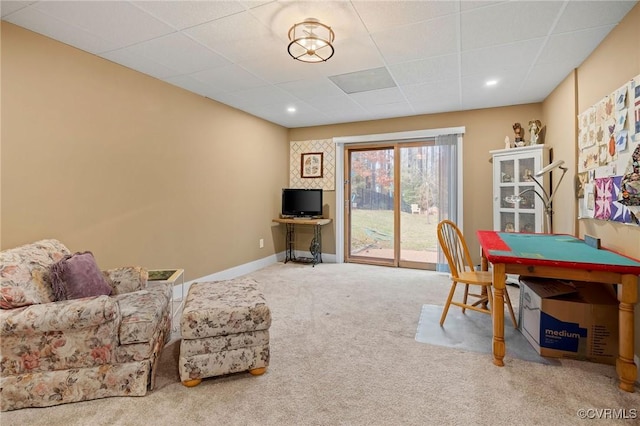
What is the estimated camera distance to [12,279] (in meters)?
1.72

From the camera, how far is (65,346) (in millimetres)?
1655

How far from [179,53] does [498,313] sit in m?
3.28

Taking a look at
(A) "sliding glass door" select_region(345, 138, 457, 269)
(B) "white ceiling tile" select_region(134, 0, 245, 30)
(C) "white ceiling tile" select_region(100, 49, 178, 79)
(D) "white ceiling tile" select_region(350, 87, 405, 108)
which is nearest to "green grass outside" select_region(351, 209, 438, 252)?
(A) "sliding glass door" select_region(345, 138, 457, 269)

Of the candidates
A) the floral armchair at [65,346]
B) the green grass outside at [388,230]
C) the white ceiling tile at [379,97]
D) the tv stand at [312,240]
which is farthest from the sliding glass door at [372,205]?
the floral armchair at [65,346]

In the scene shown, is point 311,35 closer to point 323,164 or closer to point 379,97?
point 379,97

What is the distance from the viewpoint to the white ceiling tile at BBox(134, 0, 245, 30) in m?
1.98

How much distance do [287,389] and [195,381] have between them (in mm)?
563

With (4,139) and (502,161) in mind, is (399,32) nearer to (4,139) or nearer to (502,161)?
(502,161)

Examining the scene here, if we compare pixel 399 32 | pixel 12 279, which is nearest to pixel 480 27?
pixel 399 32

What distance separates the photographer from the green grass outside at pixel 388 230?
15.8 feet

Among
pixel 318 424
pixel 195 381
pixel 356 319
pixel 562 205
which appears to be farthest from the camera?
pixel 562 205

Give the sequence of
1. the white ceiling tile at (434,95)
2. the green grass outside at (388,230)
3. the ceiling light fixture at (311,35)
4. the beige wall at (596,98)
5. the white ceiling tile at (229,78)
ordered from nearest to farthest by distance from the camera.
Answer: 1. the beige wall at (596,98)
2. the ceiling light fixture at (311,35)
3. the white ceiling tile at (229,78)
4. the white ceiling tile at (434,95)
5. the green grass outside at (388,230)

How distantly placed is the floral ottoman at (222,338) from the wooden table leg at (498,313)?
155 cm

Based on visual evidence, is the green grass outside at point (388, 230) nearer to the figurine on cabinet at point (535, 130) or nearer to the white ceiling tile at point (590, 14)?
the figurine on cabinet at point (535, 130)
